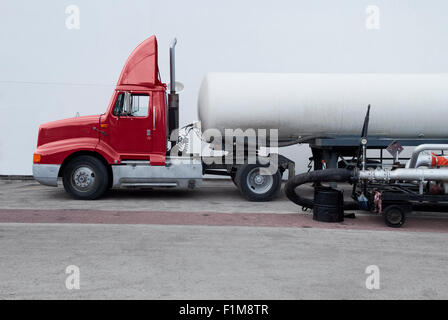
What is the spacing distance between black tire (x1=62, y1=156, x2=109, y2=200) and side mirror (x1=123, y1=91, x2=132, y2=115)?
1.23 metres

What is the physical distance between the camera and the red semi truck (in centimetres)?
868

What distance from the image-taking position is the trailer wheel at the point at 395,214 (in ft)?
21.8

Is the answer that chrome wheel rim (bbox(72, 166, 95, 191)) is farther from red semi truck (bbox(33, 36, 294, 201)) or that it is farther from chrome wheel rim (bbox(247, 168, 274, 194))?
chrome wheel rim (bbox(247, 168, 274, 194))

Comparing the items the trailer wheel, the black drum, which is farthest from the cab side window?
the trailer wheel

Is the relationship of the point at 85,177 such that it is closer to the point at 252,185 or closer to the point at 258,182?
Result: the point at 252,185

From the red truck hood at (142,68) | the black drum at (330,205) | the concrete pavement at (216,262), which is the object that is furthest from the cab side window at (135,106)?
the black drum at (330,205)

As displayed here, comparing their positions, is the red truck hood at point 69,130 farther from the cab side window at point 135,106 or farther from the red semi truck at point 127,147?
the cab side window at point 135,106

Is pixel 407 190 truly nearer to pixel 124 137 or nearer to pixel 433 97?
pixel 433 97

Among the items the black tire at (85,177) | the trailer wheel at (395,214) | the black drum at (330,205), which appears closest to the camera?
the trailer wheel at (395,214)

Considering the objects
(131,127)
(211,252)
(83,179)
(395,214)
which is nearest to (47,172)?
(83,179)

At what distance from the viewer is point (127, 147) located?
8.88 meters

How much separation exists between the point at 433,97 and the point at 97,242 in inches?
292

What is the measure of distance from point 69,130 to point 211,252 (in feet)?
17.2

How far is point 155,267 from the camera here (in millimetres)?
4465
